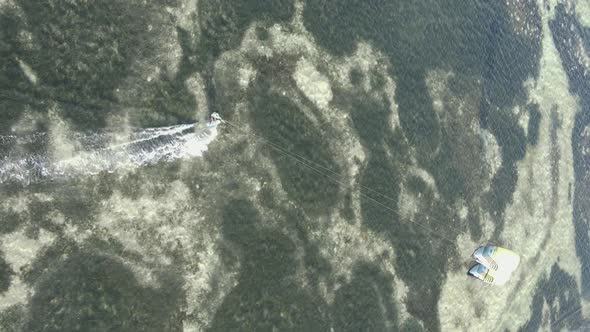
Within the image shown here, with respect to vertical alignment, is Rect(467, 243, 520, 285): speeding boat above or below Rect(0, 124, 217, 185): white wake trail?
below

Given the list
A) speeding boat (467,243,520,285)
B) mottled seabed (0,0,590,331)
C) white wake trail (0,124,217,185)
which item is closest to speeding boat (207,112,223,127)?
white wake trail (0,124,217,185)

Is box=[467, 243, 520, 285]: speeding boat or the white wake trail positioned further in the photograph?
box=[467, 243, 520, 285]: speeding boat

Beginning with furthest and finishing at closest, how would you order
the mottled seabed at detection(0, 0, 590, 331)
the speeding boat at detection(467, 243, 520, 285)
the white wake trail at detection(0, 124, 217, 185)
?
the speeding boat at detection(467, 243, 520, 285), the mottled seabed at detection(0, 0, 590, 331), the white wake trail at detection(0, 124, 217, 185)

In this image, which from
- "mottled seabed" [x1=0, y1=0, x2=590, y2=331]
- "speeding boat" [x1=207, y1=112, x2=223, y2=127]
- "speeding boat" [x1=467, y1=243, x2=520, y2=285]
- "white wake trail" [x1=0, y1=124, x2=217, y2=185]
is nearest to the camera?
"white wake trail" [x1=0, y1=124, x2=217, y2=185]

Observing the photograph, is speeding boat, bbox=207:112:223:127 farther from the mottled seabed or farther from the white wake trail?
the mottled seabed

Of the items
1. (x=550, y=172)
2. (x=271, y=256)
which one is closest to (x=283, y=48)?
(x=271, y=256)

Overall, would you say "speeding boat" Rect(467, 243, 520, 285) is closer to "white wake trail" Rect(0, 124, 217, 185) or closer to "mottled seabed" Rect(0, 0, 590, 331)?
"mottled seabed" Rect(0, 0, 590, 331)
